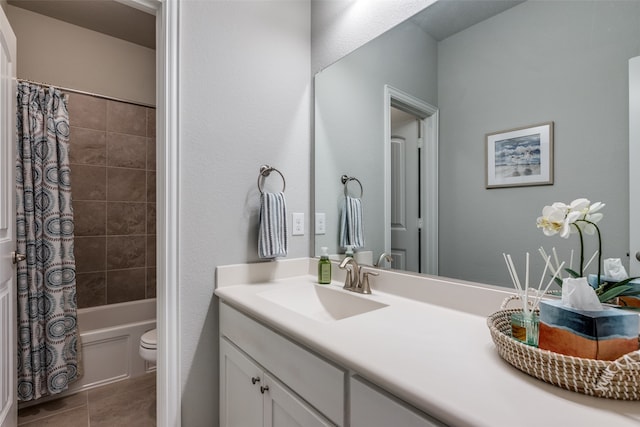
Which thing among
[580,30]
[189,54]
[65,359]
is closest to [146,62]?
[189,54]

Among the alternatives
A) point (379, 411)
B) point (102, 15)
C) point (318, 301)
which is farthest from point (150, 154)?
point (379, 411)

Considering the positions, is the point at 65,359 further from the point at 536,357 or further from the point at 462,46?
the point at 462,46

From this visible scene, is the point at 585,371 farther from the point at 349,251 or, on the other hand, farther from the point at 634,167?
the point at 349,251

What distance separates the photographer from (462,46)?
110cm

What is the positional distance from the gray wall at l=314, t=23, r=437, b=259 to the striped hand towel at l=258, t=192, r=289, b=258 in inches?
10.0

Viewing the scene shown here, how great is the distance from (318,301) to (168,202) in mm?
770

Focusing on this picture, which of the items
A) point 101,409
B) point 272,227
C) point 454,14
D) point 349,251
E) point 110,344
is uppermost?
point 454,14

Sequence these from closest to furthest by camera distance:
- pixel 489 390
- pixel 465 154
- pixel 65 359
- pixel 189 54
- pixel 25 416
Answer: pixel 489 390 → pixel 465 154 → pixel 189 54 → pixel 25 416 → pixel 65 359

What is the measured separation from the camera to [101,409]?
6.12 feet

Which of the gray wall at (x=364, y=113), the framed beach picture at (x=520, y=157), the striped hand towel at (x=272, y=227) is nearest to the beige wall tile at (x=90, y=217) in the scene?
the striped hand towel at (x=272, y=227)

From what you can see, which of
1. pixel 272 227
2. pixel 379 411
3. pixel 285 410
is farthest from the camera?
pixel 272 227

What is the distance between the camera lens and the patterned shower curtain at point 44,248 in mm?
1823

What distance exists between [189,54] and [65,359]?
78.7 inches

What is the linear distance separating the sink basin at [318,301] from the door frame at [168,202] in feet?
1.29
